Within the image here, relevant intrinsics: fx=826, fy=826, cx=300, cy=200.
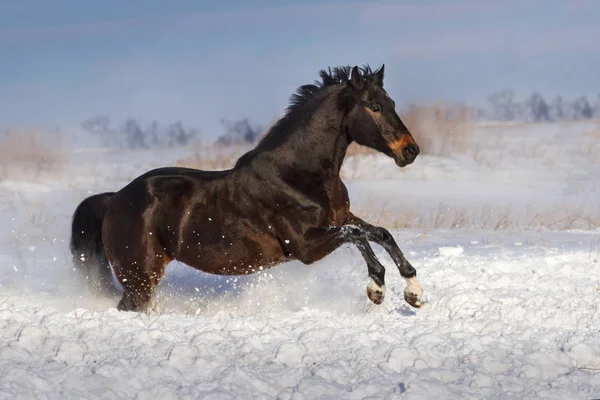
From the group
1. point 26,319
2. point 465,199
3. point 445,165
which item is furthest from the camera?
point 445,165

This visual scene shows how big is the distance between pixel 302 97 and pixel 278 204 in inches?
37.0

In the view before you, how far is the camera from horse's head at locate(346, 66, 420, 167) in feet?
21.1

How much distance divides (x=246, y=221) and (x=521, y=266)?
352 cm

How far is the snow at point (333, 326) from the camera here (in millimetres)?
4480

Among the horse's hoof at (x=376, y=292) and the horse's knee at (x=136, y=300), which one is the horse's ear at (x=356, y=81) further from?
the horse's knee at (x=136, y=300)

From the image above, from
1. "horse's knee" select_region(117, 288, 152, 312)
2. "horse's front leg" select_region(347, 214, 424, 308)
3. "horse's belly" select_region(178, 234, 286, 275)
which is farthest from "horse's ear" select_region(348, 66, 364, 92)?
"horse's knee" select_region(117, 288, 152, 312)

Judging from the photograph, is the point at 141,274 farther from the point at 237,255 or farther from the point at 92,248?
the point at 237,255

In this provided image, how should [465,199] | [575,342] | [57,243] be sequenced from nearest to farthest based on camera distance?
[575,342] < [57,243] < [465,199]

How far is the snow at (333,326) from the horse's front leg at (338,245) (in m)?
0.26

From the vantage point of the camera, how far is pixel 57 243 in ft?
38.4

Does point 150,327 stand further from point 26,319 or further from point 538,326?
point 538,326

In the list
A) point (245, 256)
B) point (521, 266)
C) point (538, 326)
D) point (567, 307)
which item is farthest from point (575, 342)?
point (521, 266)

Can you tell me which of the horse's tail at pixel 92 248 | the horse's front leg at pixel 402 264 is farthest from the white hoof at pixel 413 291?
the horse's tail at pixel 92 248

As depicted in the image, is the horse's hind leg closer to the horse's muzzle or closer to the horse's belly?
the horse's belly
